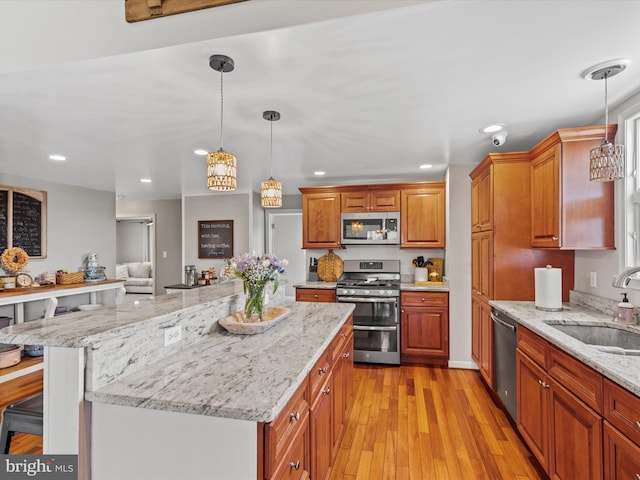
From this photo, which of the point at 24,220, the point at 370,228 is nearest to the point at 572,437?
the point at 370,228

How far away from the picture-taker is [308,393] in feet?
4.87

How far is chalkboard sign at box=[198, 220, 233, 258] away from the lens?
5.84 m

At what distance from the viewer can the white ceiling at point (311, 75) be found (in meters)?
1.32

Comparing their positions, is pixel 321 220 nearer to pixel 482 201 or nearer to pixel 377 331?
pixel 377 331

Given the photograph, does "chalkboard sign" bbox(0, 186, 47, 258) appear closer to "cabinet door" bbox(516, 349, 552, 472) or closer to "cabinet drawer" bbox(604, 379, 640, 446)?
"cabinet door" bbox(516, 349, 552, 472)

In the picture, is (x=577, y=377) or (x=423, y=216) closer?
(x=577, y=377)

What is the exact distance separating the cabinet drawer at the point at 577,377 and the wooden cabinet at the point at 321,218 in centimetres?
300

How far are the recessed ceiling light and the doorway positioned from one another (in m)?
3.93

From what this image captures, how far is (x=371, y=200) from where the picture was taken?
14.6 ft

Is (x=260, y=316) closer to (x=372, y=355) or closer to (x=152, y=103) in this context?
(x=152, y=103)

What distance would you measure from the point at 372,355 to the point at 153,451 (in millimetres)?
3163

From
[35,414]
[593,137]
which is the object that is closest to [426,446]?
[35,414]

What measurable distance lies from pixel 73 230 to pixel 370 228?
459cm

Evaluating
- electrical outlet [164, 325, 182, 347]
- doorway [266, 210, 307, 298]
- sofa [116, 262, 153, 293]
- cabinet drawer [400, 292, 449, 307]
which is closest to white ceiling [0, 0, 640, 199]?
electrical outlet [164, 325, 182, 347]
